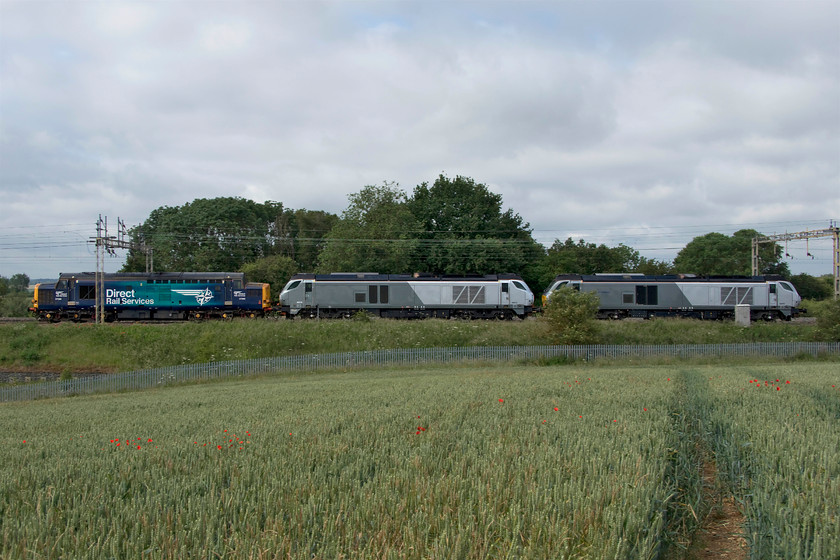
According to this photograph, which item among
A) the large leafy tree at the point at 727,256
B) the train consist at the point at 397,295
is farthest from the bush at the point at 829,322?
the large leafy tree at the point at 727,256

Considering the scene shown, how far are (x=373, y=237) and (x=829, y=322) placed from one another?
43.5 metres

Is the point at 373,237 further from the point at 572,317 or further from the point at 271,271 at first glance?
the point at 572,317

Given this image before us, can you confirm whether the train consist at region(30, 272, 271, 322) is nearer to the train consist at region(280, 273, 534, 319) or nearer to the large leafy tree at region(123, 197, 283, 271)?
the train consist at region(280, 273, 534, 319)

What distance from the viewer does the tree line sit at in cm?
6288

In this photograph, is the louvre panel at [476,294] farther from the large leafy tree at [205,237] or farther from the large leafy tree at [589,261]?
the large leafy tree at [205,237]

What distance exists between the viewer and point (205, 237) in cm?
6994

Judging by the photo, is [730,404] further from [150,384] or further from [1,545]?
[150,384]

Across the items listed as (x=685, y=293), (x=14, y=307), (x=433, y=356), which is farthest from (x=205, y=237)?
(x=685, y=293)

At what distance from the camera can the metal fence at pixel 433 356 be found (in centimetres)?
3047

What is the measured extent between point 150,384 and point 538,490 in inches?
1121

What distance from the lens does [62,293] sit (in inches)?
1795

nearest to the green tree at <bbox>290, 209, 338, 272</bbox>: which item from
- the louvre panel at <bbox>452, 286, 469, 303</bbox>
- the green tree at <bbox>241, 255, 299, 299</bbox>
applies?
the green tree at <bbox>241, 255, 299, 299</bbox>

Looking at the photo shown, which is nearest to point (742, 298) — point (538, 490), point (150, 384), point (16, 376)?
point (150, 384)

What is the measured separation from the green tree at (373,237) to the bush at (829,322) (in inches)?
1514
